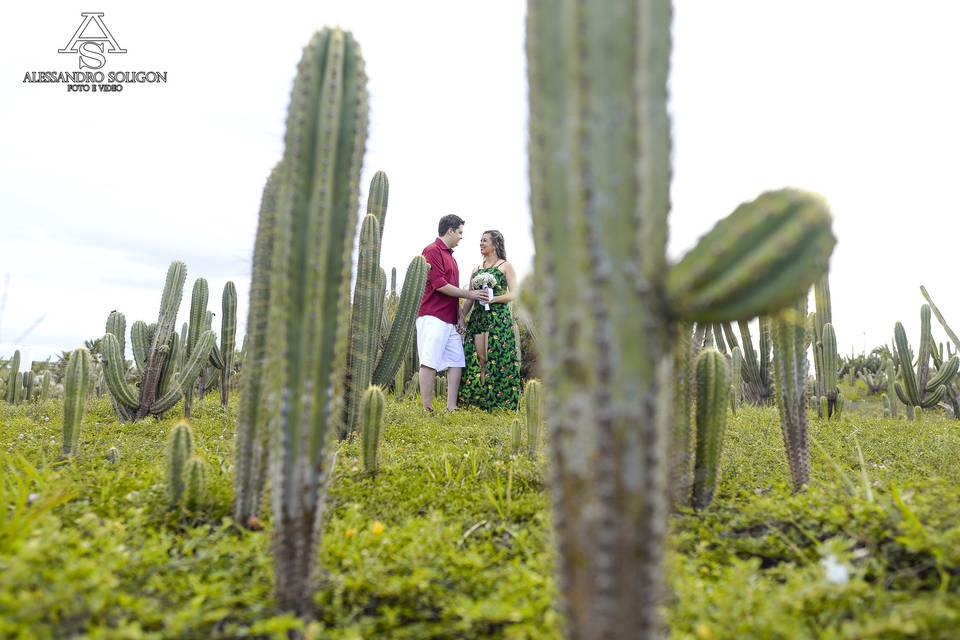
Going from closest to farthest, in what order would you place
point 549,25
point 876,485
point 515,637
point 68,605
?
1. point 549,25
2. point 515,637
3. point 68,605
4. point 876,485

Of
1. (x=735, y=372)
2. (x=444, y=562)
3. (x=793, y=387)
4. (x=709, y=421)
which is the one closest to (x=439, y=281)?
(x=735, y=372)

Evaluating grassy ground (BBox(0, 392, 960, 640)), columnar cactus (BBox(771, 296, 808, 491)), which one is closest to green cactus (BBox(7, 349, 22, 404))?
grassy ground (BBox(0, 392, 960, 640))

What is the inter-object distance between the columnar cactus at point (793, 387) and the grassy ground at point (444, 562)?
0.26 m

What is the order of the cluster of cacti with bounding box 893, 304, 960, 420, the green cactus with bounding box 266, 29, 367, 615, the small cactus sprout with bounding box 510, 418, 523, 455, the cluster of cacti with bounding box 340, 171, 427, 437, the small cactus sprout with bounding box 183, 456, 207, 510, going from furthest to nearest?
the cluster of cacti with bounding box 893, 304, 960, 420 → the cluster of cacti with bounding box 340, 171, 427, 437 → the small cactus sprout with bounding box 510, 418, 523, 455 → the small cactus sprout with bounding box 183, 456, 207, 510 → the green cactus with bounding box 266, 29, 367, 615

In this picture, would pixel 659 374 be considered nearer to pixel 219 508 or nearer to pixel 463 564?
pixel 463 564

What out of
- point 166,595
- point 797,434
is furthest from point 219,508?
point 797,434

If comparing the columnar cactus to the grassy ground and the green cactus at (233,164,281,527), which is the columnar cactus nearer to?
the grassy ground

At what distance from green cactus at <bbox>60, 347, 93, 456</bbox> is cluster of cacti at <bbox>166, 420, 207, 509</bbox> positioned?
2.09 metres

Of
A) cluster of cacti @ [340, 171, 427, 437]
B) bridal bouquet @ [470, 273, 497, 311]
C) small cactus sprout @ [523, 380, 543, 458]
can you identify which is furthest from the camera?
bridal bouquet @ [470, 273, 497, 311]

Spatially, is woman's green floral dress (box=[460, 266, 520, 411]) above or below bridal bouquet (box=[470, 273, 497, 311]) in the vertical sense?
below

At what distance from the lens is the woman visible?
30.9ft

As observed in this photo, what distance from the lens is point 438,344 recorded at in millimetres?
9016

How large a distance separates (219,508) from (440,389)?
7789mm

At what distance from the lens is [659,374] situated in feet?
4.89
